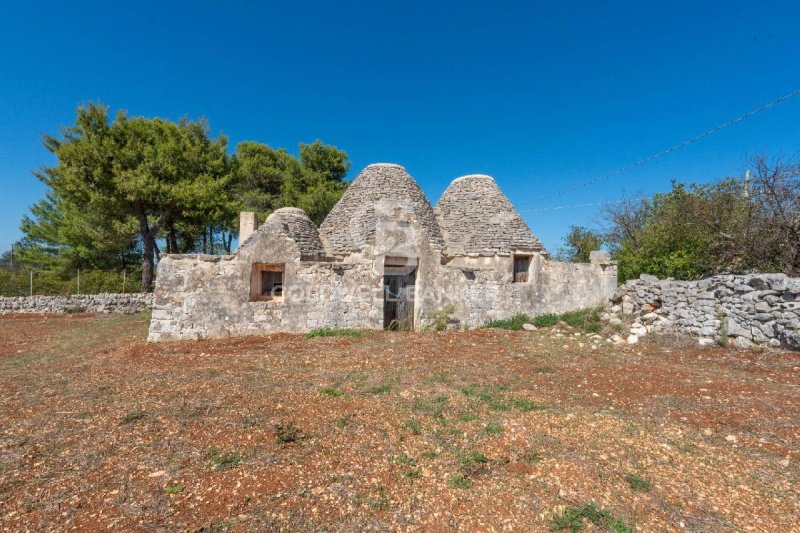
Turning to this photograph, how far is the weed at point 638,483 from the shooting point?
309 centimetres

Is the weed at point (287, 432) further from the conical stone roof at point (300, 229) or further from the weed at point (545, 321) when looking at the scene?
the weed at point (545, 321)

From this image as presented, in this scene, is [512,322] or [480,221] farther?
[480,221]

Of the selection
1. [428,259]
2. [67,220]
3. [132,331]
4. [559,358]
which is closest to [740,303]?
[559,358]

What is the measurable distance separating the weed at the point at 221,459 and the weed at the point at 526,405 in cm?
345

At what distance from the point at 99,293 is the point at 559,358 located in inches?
772

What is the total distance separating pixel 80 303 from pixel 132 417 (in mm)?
15706

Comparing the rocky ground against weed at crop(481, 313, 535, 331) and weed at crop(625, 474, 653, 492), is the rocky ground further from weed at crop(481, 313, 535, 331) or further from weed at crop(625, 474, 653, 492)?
weed at crop(481, 313, 535, 331)

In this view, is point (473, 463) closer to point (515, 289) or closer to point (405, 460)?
point (405, 460)

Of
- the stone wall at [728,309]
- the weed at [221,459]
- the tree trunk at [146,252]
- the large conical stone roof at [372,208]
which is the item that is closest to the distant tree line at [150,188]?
the tree trunk at [146,252]

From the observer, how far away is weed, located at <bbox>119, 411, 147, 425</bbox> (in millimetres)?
4258

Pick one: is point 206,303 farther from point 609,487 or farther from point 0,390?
point 609,487

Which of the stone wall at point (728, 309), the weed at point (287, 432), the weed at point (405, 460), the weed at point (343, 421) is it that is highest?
the stone wall at point (728, 309)

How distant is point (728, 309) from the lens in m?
8.34

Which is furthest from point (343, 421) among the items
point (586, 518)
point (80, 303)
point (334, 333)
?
point (80, 303)
